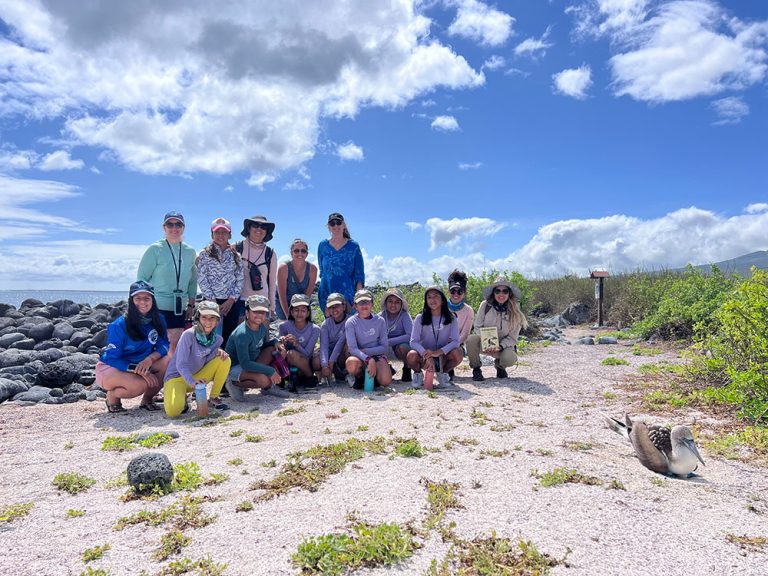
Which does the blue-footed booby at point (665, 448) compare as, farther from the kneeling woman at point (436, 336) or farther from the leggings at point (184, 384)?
the leggings at point (184, 384)

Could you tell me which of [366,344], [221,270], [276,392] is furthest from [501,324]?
[221,270]

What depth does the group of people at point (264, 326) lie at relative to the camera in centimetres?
611

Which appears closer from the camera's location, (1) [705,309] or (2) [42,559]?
(2) [42,559]

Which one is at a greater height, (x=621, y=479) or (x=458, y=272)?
(x=458, y=272)

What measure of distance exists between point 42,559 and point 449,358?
214 inches

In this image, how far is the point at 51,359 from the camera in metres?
10.7

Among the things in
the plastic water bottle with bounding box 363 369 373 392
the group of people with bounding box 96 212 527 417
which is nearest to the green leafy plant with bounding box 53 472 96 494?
the group of people with bounding box 96 212 527 417

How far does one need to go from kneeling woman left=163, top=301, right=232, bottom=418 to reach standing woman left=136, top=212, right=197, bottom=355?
685 mm

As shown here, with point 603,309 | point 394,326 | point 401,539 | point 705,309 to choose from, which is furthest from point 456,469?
point 603,309

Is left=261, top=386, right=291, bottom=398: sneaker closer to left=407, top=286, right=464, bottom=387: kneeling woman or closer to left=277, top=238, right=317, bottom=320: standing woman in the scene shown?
left=277, top=238, right=317, bottom=320: standing woman

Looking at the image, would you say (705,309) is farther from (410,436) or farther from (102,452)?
(102,452)

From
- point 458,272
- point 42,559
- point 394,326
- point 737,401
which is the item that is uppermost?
point 458,272

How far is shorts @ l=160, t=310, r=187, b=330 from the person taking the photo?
673 cm

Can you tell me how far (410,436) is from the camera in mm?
4809
